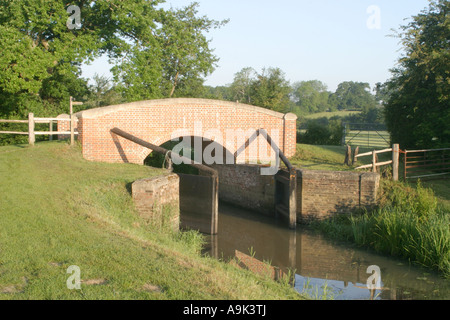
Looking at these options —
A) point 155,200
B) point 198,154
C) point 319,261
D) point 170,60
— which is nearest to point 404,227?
point 319,261

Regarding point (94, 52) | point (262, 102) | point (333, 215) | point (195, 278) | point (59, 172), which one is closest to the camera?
point (195, 278)

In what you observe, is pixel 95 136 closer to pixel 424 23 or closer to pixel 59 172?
pixel 59 172

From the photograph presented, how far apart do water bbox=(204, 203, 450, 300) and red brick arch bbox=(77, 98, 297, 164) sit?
147 inches

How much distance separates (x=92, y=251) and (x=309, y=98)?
80624 mm

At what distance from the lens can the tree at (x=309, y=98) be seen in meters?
80.4

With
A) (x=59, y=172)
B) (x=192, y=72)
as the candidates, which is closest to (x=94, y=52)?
(x=192, y=72)

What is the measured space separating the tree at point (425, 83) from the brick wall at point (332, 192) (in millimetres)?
5065

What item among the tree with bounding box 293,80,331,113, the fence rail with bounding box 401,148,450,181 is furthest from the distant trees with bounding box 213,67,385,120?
the fence rail with bounding box 401,148,450,181

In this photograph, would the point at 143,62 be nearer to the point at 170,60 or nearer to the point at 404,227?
the point at 170,60

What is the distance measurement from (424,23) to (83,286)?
18.1 m

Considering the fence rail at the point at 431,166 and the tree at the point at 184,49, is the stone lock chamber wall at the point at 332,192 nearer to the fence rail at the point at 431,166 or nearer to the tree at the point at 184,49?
the fence rail at the point at 431,166

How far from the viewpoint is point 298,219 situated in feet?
49.8

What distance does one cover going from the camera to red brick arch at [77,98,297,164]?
1634 centimetres

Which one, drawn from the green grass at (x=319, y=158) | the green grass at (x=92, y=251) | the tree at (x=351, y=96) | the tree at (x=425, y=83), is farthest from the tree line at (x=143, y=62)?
the tree at (x=351, y=96)
